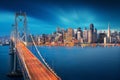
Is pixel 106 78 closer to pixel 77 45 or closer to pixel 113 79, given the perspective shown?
pixel 113 79

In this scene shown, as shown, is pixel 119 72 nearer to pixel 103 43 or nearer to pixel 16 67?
pixel 16 67

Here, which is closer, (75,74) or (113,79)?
(113,79)

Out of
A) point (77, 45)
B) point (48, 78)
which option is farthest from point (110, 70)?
point (77, 45)

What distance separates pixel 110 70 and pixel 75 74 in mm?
3065

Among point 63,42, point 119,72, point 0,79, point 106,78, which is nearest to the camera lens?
point 0,79

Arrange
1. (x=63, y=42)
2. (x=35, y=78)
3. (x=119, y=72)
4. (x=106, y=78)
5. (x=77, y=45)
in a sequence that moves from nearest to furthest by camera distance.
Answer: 1. (x=35, y=78)
2. (x=106, y=78)
3. (x=119, y=72)
4. (x=63, y=42)
5. (x=77, y=45)

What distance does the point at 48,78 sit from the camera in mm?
7879

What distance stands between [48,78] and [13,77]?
6750 mm

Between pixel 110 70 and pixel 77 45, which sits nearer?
pixel 110 70

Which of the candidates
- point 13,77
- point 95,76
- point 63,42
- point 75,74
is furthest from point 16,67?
point 63,42

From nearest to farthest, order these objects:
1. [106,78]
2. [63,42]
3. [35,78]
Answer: [35,78] → [106,78] → [63,42]

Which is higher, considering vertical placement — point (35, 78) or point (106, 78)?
point (35, 78)

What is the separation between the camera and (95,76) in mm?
14828

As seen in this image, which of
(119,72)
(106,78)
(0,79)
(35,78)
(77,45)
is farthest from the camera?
(77,45)
